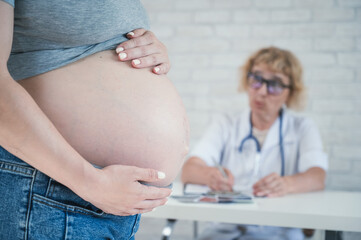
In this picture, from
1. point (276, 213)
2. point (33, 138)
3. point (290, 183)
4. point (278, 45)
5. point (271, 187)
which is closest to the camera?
point (33, 138)

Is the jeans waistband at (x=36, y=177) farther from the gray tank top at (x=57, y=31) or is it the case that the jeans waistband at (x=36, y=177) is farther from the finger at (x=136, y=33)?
the finger at (x=136, y=33)

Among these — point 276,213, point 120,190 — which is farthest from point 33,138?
point 276,213

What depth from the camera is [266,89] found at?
1936 millimetres

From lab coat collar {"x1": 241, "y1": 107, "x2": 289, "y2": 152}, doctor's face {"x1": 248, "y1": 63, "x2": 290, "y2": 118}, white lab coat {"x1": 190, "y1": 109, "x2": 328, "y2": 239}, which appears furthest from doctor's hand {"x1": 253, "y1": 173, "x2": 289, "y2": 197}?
doctor's face {"x1": 248, "y1": 63, "x2": 290, "y2": 118}

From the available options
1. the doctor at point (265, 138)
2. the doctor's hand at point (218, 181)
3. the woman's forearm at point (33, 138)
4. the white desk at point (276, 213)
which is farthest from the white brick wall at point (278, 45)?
the woman's forearm at point (33, 138)

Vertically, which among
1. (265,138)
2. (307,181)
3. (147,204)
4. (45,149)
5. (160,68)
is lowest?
(307,181)

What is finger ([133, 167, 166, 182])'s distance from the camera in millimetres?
539

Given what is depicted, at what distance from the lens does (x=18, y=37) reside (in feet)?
1.86

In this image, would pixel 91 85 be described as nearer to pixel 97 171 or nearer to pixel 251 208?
pixel 97 171

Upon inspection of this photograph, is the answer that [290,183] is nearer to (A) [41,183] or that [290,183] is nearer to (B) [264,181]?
(B) [264,181]

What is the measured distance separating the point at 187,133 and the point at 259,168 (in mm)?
1290

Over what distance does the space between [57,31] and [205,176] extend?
1230mm

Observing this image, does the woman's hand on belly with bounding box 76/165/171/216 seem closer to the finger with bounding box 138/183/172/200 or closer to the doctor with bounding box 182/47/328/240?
the finger with bounding box 138/183/172/200

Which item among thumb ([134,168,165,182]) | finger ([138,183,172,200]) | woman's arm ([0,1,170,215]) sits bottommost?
finger ([138,183,172,200])
